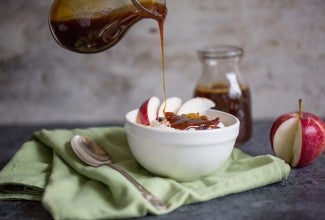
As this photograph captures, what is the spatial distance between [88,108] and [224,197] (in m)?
0.79

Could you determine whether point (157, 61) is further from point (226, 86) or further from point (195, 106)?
point (195, 106)

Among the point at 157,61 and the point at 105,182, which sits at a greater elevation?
the point at 157,61

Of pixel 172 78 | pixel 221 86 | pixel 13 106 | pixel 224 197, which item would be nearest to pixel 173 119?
pixel 224 197

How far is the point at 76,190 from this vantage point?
938mm

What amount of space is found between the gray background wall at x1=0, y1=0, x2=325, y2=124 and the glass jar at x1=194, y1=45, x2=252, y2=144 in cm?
27

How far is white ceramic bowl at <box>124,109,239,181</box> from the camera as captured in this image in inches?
36.4

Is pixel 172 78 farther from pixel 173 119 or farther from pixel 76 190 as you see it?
pixel 76 190

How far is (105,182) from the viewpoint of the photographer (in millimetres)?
924

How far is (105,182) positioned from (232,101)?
45 centimetres

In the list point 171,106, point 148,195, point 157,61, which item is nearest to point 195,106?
point 171,106

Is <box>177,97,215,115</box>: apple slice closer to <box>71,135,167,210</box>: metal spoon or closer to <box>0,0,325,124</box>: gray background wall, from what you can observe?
<box>71,135,167,210</box>: metal spoon

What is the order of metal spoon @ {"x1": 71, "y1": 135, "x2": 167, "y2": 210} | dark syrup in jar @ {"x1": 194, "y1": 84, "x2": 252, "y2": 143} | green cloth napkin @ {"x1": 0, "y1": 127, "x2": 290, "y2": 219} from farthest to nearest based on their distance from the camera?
1. dark syrup in jar @ {"x1": 194, "y1": 84, "x2": 252, "y2": 143}
2. metal spoon @ {"x1": 71, "y1": 135, "x2": 167, "y2": 210}
3. green cloth napkin @ {"x1": 0, "y1": 127, "x2": 290, "y2": 219}

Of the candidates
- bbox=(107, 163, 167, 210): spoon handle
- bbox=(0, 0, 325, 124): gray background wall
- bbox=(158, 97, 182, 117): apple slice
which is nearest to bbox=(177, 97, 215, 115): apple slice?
bbox=(158, 97, 182, 117): apple slice

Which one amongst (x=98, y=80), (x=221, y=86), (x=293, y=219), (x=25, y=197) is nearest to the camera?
(x=293, y=219)
